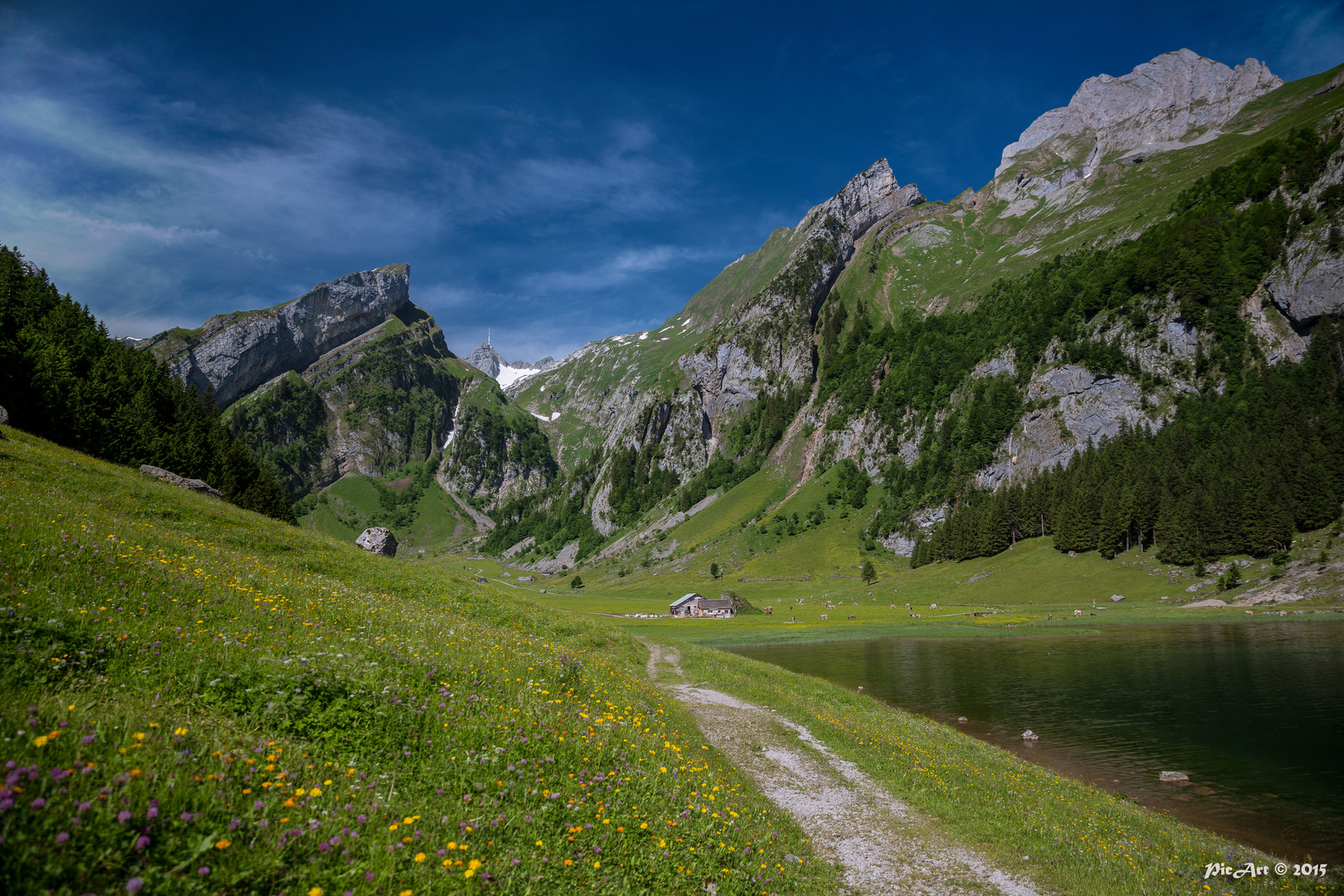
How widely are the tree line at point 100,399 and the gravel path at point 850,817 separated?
55.6 meters

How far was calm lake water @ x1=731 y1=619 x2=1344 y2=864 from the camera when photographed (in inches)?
868

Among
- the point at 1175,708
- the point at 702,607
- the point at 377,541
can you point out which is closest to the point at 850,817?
the point at 1175,708

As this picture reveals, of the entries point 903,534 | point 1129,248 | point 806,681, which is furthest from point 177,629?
point 1129,248

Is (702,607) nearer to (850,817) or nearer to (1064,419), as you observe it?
(850,817)

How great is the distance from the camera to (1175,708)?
35.6 metres

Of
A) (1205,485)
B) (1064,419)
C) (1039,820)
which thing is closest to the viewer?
(1039,820)

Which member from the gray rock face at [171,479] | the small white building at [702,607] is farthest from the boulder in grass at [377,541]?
the small white building at [702,607]

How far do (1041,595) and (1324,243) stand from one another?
106700 mm

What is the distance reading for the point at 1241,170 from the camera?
172000 millimetres

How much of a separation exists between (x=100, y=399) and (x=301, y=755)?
6348 centimetres

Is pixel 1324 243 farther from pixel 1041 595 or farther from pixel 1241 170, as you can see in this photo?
pixel 1041 595

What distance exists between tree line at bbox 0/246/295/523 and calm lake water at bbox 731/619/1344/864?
6243 centimetres

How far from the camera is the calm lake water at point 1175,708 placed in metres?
22.0

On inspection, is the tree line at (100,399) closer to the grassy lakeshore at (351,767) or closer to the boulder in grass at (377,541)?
the boulder in grass at (377,541)
